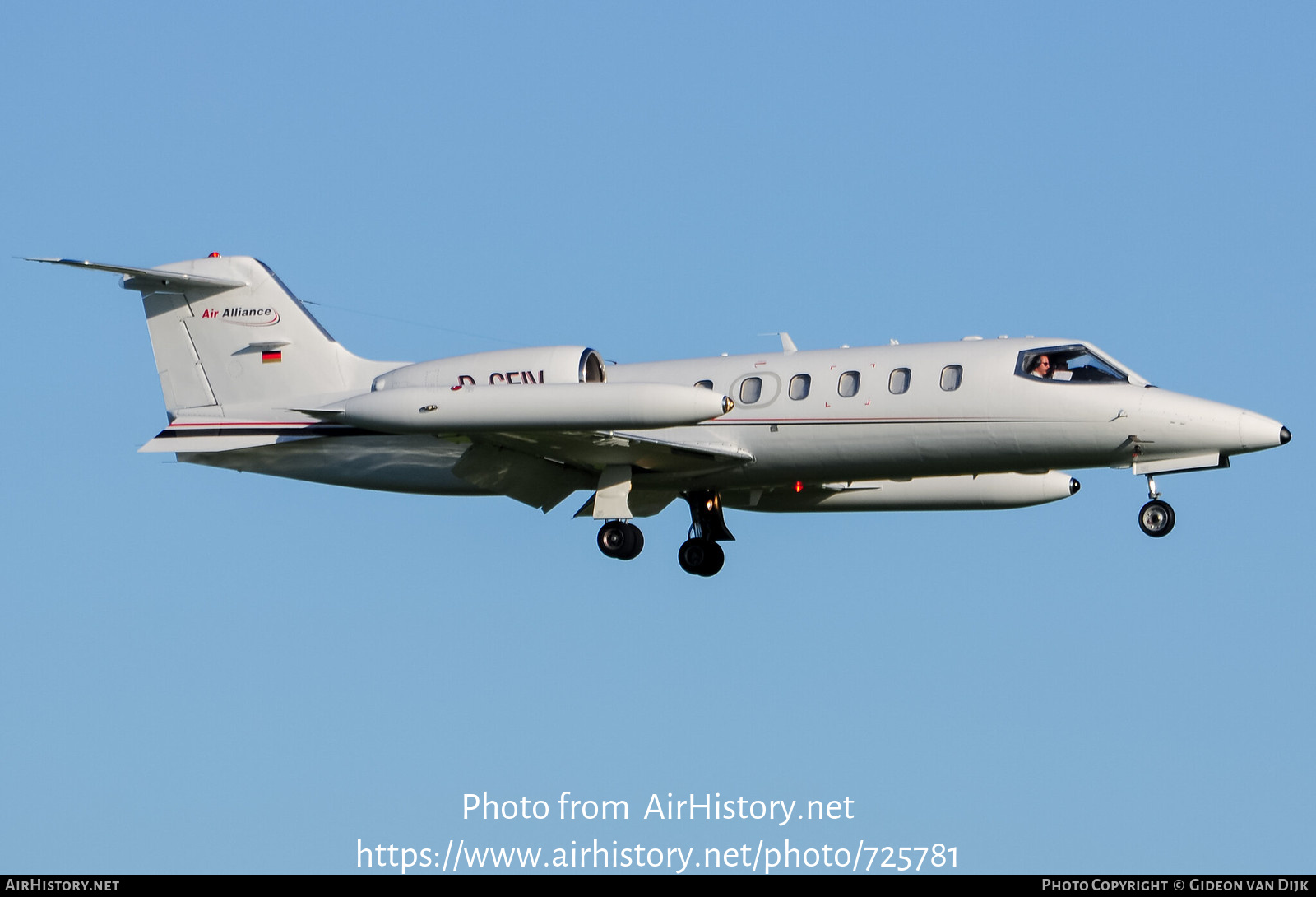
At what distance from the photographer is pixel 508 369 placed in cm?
2236

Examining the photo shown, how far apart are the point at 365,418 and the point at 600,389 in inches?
129

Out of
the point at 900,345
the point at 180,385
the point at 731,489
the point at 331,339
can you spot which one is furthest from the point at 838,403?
the point at 180,385

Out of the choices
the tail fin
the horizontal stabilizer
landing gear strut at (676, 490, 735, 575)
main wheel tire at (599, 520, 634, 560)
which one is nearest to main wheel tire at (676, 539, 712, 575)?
landing gear strut at (676, 490, 735, 575)

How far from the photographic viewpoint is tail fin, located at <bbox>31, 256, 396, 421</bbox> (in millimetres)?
25391

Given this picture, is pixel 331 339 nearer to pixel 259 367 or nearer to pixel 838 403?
pixel 259 367

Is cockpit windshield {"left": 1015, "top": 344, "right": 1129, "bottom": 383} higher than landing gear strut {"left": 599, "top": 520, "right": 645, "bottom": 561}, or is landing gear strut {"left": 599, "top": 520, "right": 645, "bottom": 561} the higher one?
cockpit windshield {"left": 1015, "top": 344, "right": 1129, "bottom": 383}

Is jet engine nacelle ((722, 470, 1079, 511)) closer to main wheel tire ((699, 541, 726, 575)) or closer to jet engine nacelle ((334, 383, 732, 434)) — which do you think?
main wheel tire ((699, 541, 726, 575))

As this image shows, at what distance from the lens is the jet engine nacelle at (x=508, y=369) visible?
22.0 metres

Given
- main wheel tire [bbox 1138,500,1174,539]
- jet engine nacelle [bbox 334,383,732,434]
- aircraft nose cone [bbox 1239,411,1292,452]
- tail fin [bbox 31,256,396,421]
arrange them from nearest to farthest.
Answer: jet engine nacelle [bbox 334,383,732,434], aircraft nose cone [bbox 1239,411,1292,452], main wheel tire [bbox 1138,500,1174,539], tail fin [bbox 31,256,396,421]

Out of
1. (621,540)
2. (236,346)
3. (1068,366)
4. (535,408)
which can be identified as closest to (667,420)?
(535,408)

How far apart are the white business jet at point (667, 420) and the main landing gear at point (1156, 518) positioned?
0.02 meters

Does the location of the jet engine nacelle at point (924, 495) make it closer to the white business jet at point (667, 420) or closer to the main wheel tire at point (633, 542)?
the white business jet at point (667, 420)

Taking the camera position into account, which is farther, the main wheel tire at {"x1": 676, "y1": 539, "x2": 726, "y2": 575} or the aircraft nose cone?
the main wheel tire at {"x1": 676, "y1": 539, "x2": 726, "y2": 575}

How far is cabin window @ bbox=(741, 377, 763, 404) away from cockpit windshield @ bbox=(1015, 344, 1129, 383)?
3488 mm
